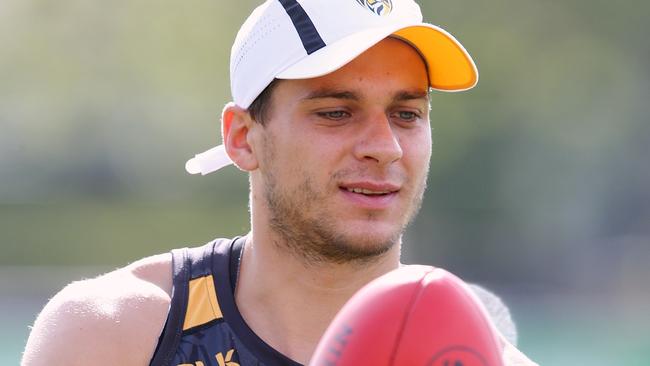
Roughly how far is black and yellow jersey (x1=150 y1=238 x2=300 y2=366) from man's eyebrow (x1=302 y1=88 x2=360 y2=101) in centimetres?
58

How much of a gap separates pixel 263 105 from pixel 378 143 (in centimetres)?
40

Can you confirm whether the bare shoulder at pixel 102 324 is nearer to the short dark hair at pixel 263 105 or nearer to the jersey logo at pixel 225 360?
the jersey logo at pixel 225 360

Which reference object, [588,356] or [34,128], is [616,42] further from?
[34,128]

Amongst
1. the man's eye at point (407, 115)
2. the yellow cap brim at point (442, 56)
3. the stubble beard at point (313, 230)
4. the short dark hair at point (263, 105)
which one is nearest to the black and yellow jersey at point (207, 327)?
the stubble beard at point (313, 230)

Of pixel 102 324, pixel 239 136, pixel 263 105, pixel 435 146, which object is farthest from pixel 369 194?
pixel 435 146

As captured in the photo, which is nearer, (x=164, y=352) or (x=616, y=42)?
(x=164, y=352)

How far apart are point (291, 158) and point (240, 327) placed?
1.56ft

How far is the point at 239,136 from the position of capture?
3221 mm

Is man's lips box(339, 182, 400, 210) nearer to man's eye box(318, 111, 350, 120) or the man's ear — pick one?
man's eye box(318, 111, 350, 120)

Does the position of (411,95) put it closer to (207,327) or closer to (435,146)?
(207,327)

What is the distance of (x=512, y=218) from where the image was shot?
57.4 feet

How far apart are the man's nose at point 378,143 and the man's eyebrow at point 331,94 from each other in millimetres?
78

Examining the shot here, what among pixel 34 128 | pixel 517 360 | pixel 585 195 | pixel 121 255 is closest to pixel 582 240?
pixel 585 195

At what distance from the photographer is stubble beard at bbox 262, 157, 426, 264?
290 cm
